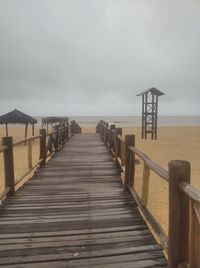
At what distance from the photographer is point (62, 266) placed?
10.7 ft

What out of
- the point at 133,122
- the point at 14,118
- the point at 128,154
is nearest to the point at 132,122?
the point at 133,122

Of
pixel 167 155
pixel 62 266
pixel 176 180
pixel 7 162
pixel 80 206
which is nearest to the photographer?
pixel 176 180

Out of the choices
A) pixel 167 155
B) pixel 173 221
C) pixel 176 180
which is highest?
pixel 176 180

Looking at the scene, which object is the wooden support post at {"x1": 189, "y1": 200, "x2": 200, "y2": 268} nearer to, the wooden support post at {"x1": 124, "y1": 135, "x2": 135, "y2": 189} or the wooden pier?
the wooden pier

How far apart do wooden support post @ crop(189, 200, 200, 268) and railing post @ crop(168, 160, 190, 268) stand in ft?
0.75

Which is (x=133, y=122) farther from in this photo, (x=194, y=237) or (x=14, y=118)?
(x=194, y=237)

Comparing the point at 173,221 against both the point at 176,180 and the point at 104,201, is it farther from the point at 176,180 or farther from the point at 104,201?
the point at 104,201

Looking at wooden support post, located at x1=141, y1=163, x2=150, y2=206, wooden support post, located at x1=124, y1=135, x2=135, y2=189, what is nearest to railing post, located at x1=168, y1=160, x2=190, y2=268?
wooden support post, located at x1=141, y1=163, x2=150, y2=206

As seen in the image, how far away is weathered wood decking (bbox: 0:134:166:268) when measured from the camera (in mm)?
3424

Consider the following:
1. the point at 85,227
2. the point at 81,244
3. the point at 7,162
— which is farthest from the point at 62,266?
the point at 7,162

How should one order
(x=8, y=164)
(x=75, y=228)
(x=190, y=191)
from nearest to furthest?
(x=190, y=191), (x=75, y=228), (x=8, y=164)

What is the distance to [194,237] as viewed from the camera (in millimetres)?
2629

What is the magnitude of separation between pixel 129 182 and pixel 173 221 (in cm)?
321

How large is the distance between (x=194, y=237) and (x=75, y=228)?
2084 millimetres
